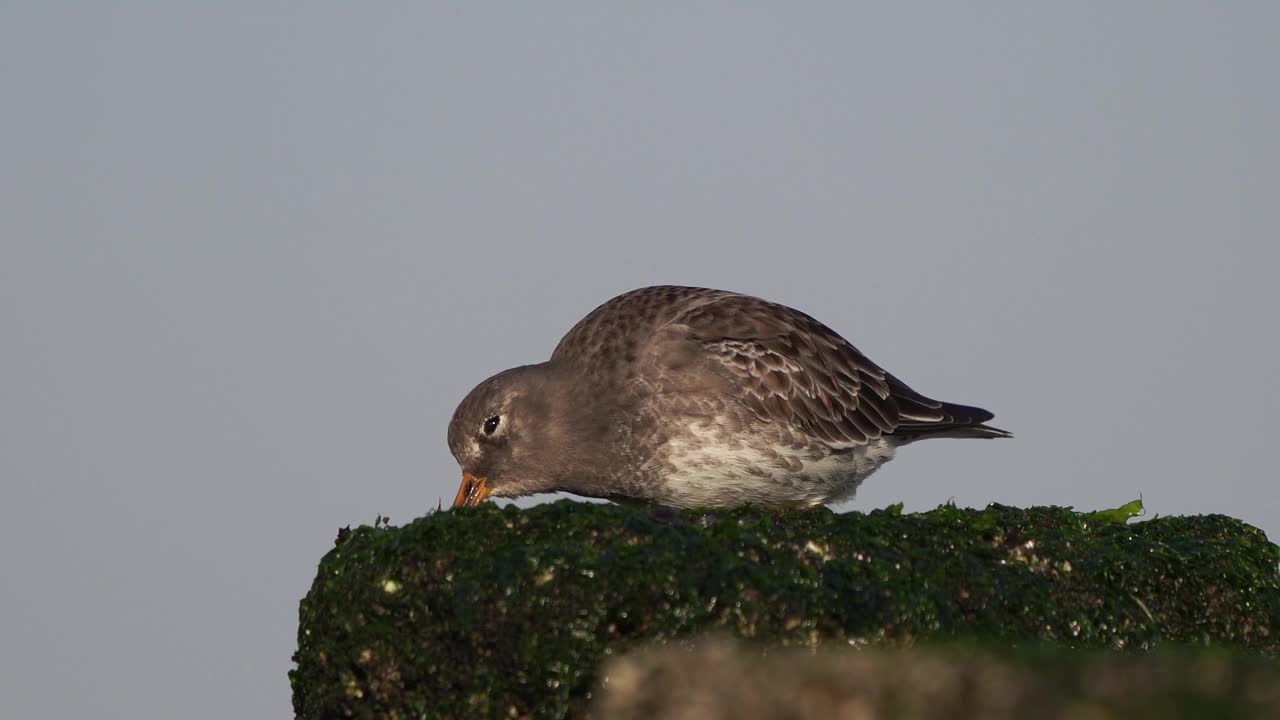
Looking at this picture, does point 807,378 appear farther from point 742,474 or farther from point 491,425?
point 491,425

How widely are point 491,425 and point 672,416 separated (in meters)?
1.75

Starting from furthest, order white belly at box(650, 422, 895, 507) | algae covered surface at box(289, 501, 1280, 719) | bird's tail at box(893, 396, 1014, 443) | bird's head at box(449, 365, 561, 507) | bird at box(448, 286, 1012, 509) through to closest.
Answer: bird's tail at box(893, 396, 1014, 443), bird's head at box(449, 365, 561, 507), bird at box(448, 286, 1012, 509), white belly at box(650, 422, 895, 507), algae covered surface at box(289, 501, 1280, 719)

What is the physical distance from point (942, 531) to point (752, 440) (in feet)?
8.77

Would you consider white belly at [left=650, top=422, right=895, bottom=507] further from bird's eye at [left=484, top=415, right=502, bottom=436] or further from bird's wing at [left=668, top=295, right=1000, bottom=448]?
bird's eye at [left=484, top=415, right=502, bottom=436]

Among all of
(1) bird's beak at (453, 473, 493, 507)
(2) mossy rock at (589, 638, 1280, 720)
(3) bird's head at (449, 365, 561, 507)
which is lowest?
(2) mossy rock at (589, 638, 1280, 720)

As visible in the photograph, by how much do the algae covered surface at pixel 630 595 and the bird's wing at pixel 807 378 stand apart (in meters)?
2.58

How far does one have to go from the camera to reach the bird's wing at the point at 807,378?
13.2 metres

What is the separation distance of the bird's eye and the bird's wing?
191cm

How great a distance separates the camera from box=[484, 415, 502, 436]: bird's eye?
42.2ft

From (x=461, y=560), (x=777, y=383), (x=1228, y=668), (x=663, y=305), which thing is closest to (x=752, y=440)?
(x=777, y=383)

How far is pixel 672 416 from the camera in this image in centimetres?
1245

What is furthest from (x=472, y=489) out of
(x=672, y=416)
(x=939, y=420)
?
(x=939, y=420)

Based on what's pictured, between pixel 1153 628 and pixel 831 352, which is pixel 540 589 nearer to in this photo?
pixel 1153 628

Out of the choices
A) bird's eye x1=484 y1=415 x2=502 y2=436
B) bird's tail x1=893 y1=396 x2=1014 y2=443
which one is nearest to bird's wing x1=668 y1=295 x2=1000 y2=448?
bird's tail x1=893 y1=396 x2=1014 y2=443
